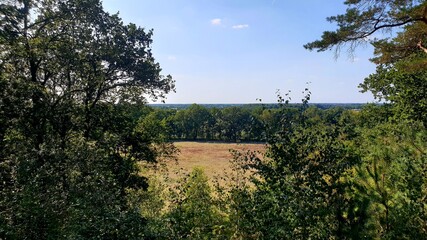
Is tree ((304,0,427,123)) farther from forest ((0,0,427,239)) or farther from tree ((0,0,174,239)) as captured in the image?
tree ((0,0,174,239))

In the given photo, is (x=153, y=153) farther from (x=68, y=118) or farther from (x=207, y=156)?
(x=207, y=156)

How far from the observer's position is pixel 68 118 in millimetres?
13977

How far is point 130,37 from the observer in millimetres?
16438

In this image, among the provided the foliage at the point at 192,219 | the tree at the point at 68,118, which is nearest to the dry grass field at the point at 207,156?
the tree at the point at 68,118

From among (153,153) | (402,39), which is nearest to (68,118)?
(153,153)

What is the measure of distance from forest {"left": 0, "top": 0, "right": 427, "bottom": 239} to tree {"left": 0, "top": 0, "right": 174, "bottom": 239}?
0.05m

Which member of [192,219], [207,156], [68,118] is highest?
[68,118]

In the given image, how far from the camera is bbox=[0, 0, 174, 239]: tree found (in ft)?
23.9

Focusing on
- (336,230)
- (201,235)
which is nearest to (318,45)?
(336,230)

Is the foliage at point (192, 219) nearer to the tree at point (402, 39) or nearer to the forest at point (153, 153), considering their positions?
the forest at point (153, 153)

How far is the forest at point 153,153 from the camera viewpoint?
7.18 meters

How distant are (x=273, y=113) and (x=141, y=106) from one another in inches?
478

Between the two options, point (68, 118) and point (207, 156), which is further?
point (207, 156)

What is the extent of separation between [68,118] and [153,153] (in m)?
5.64
